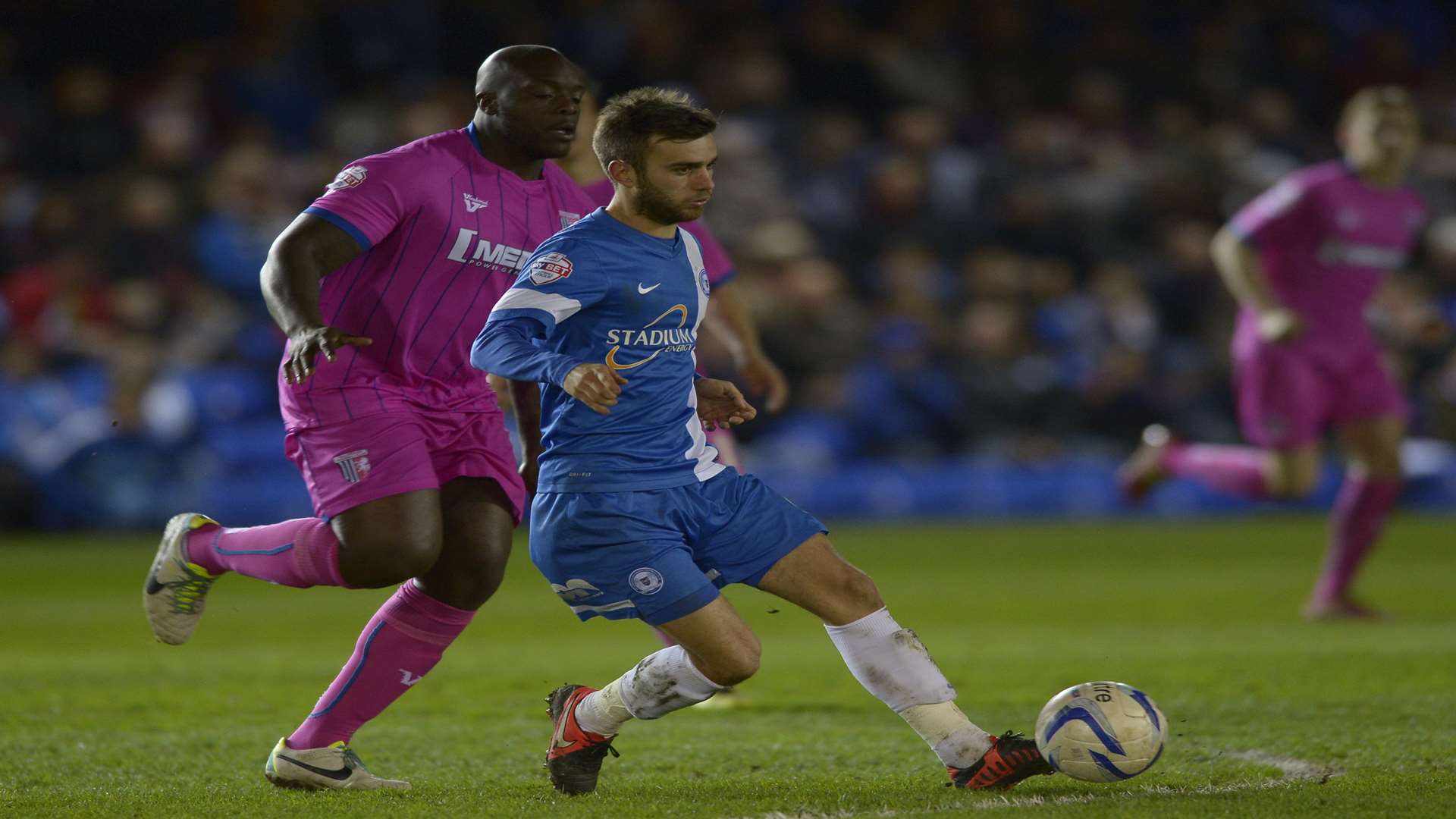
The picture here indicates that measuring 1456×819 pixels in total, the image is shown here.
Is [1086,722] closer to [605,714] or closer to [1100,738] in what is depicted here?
[1100,738]

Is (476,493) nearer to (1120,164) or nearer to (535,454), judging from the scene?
(535,454)

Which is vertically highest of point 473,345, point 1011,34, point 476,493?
point 1011,34

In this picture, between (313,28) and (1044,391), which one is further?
(313,28)

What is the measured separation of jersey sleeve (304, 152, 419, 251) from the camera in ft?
13.5

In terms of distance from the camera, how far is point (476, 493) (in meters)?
4.37

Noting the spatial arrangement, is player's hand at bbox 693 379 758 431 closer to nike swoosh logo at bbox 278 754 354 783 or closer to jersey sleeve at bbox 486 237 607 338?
jersey sleeve at bbox 486 237 607 338

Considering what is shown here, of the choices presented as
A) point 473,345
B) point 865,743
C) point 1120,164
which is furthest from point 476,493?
point 1120,164

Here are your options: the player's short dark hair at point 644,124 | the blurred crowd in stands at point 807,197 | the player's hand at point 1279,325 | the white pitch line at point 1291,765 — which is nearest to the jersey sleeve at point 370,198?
the player's short dark hair at point 644,124

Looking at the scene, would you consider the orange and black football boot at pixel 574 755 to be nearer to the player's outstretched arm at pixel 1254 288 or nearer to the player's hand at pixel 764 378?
the player's hand at pixel 764 378

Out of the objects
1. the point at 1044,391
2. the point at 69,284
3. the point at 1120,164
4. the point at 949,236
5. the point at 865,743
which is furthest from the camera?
the point at 1120,164

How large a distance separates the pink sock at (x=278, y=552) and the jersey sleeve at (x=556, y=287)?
808 mm

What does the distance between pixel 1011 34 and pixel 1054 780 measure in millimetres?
15222

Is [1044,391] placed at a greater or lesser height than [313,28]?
lesser

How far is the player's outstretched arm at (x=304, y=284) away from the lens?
3.73 meters
